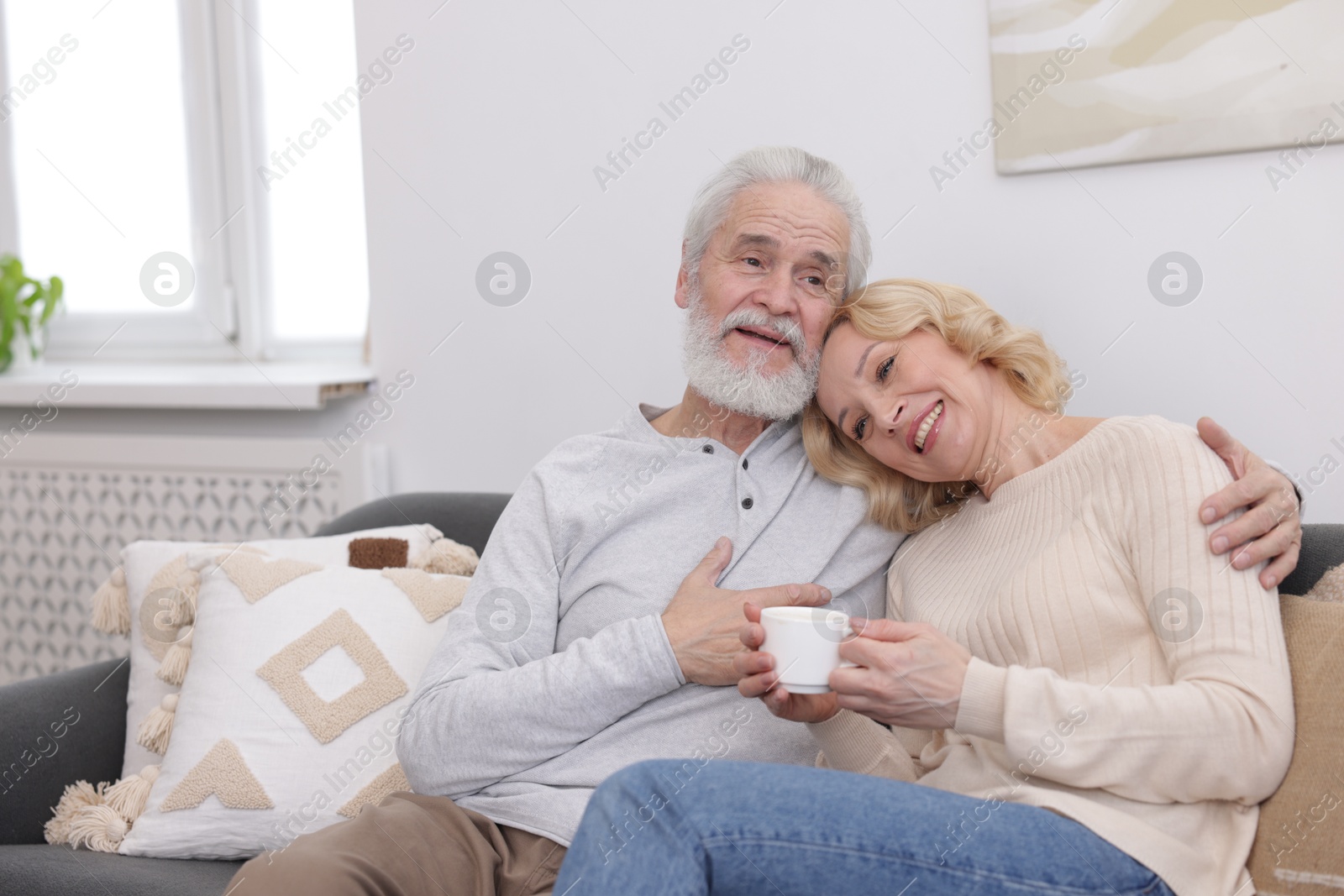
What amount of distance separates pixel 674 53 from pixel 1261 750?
1.53 meters

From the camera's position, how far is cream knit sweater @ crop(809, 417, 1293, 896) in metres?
1.07

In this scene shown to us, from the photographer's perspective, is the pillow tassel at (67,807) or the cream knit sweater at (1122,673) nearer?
the cream knit sweater at (1122,673)

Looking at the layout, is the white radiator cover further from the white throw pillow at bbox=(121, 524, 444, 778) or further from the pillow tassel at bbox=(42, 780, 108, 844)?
the pillow tassel at bbox=(42, 780, 108, 844)

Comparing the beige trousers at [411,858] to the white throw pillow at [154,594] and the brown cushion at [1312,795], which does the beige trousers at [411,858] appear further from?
the brown cushion at [1312,795]

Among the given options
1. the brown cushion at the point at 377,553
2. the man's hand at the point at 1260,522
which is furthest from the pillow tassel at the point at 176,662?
the man's hand at the point at 1260,522

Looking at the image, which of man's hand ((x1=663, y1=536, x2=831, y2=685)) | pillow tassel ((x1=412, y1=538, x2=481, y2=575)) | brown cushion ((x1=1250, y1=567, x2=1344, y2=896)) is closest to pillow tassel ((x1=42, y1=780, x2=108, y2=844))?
pillow tassel ((x1=412, y1=538, x2=481, y2=575))

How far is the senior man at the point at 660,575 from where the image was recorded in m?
1.29

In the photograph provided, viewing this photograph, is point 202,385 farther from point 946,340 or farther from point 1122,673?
point 1122,673

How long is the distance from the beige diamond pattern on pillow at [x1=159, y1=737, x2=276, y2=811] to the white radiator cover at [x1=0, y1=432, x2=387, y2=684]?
0.87 metres

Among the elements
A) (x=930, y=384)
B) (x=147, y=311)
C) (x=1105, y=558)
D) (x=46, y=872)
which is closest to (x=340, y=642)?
(x=46, y=872)

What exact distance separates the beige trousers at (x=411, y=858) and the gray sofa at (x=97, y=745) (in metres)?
0.24

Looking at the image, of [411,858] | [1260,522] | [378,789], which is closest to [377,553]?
[378,789]

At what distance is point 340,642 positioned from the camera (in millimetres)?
1633

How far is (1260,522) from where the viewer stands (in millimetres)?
1132
